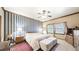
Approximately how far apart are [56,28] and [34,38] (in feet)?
1.65

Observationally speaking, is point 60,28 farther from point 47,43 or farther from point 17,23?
point 17,23

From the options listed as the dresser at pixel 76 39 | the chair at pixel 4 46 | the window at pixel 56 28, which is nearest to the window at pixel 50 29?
the window at pixel 56 28

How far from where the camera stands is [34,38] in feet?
4.21

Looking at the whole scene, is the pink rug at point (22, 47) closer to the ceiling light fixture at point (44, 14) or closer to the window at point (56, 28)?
the window at point (56, 28)

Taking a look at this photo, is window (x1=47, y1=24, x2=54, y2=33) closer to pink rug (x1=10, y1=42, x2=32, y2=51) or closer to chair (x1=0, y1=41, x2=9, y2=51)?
pink rug (x1=10, y1=42, x2=32, y2=51)

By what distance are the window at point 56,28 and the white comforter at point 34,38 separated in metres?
0.16

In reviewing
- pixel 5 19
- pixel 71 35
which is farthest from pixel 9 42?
pixel 71 35

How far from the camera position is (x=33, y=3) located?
4.00 feet

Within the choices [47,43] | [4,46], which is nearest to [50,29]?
[47,43]

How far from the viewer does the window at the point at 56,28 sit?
4.27 feet

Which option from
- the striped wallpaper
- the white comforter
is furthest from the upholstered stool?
the striped wallpaper

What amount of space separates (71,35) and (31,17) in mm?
865

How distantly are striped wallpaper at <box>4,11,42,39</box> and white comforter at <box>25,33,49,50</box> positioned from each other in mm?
110
